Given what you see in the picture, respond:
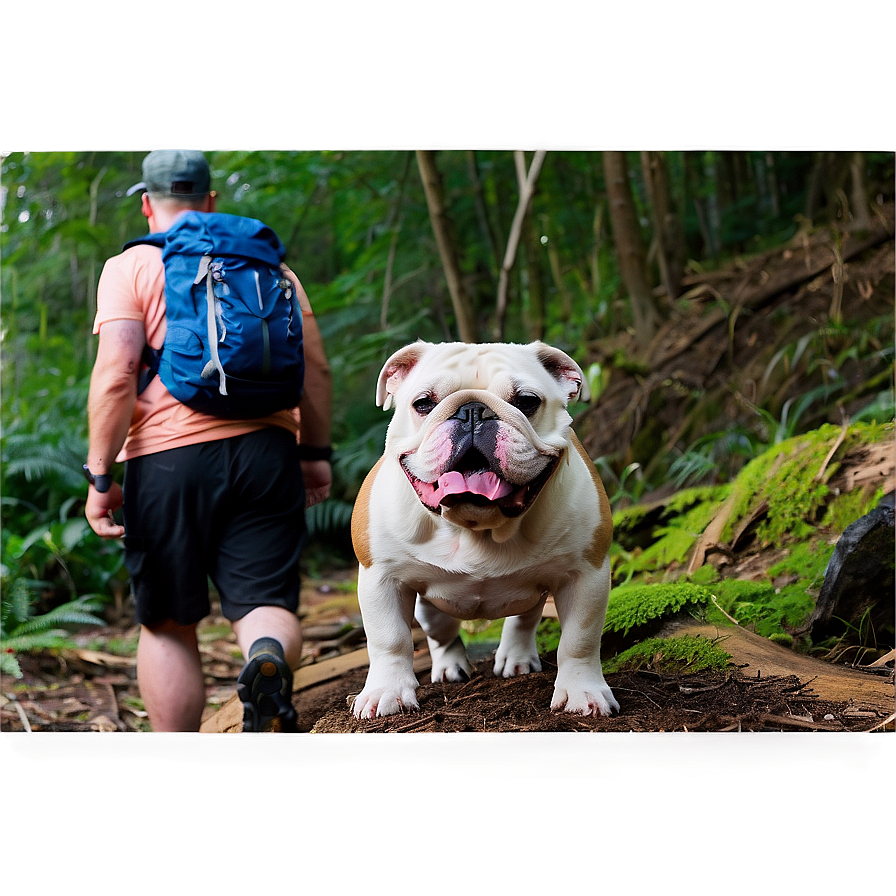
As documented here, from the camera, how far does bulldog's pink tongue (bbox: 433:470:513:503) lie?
210cm

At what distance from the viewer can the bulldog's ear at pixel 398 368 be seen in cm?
241

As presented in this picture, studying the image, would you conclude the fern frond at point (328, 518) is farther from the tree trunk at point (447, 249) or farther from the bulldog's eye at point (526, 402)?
the bulldog's eye at point (526, 402)

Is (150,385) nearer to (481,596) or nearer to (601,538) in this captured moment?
(481,596)

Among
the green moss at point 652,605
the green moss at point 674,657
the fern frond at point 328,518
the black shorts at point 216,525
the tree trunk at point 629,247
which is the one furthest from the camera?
the fern frond at point 328,518

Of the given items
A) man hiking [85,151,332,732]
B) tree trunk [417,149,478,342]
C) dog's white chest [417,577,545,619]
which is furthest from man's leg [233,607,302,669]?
tree trunk [417,149,478,342]

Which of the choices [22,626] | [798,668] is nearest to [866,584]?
[798,668]

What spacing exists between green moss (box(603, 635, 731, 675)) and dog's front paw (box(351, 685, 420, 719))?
735 millimetres

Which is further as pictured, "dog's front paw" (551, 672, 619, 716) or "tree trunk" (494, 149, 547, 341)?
"tree trunk" (494, 149, 547, 341)

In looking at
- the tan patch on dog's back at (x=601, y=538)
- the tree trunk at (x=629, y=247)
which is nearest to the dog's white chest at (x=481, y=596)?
the tan patch on dog's back at (x=601, y=538)

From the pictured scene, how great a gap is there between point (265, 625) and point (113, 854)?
970 mm

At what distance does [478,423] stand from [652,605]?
1189 mm

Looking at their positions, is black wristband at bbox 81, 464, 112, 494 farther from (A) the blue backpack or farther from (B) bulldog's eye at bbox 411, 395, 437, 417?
(B) bulldog's eye at bbox 411, 395, 437, 417

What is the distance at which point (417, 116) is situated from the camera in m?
2.47

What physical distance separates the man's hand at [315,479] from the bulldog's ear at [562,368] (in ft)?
3.89
